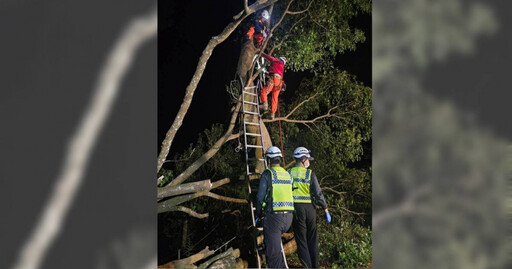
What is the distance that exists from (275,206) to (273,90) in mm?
1169

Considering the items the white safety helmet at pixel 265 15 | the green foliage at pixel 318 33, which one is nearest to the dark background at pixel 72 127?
the white safety helmet at pixel 265 15

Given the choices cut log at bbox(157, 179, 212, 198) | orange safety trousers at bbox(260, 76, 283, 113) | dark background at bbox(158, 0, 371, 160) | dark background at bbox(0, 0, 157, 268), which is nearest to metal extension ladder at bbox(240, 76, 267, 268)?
orange safety trousers at bbox(260, 76, 283, 113)

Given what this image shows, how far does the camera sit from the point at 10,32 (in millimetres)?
3219

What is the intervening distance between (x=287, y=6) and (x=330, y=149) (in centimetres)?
139

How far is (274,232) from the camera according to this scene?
16.0 ft

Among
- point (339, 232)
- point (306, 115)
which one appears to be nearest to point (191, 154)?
point (306, 115)

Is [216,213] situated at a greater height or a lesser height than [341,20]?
lesser

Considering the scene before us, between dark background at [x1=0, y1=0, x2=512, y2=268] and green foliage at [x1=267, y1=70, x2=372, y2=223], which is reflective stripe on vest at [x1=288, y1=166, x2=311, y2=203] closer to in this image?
green foliage at [x1=267, y1=70, x2=372, y2=223]

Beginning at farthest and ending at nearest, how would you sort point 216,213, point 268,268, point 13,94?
point 216,213 < point 268,268 < point 13,94

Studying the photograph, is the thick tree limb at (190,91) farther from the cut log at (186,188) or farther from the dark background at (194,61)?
the cut log at (186,188)

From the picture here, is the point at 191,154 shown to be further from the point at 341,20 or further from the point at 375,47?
the point at 375,47

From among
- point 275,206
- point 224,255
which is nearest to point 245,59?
point 275,206

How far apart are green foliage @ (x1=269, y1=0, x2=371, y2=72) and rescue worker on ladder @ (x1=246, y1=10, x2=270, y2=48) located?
0.54 ft

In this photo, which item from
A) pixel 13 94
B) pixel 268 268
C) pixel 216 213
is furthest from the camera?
pixel 216 213
